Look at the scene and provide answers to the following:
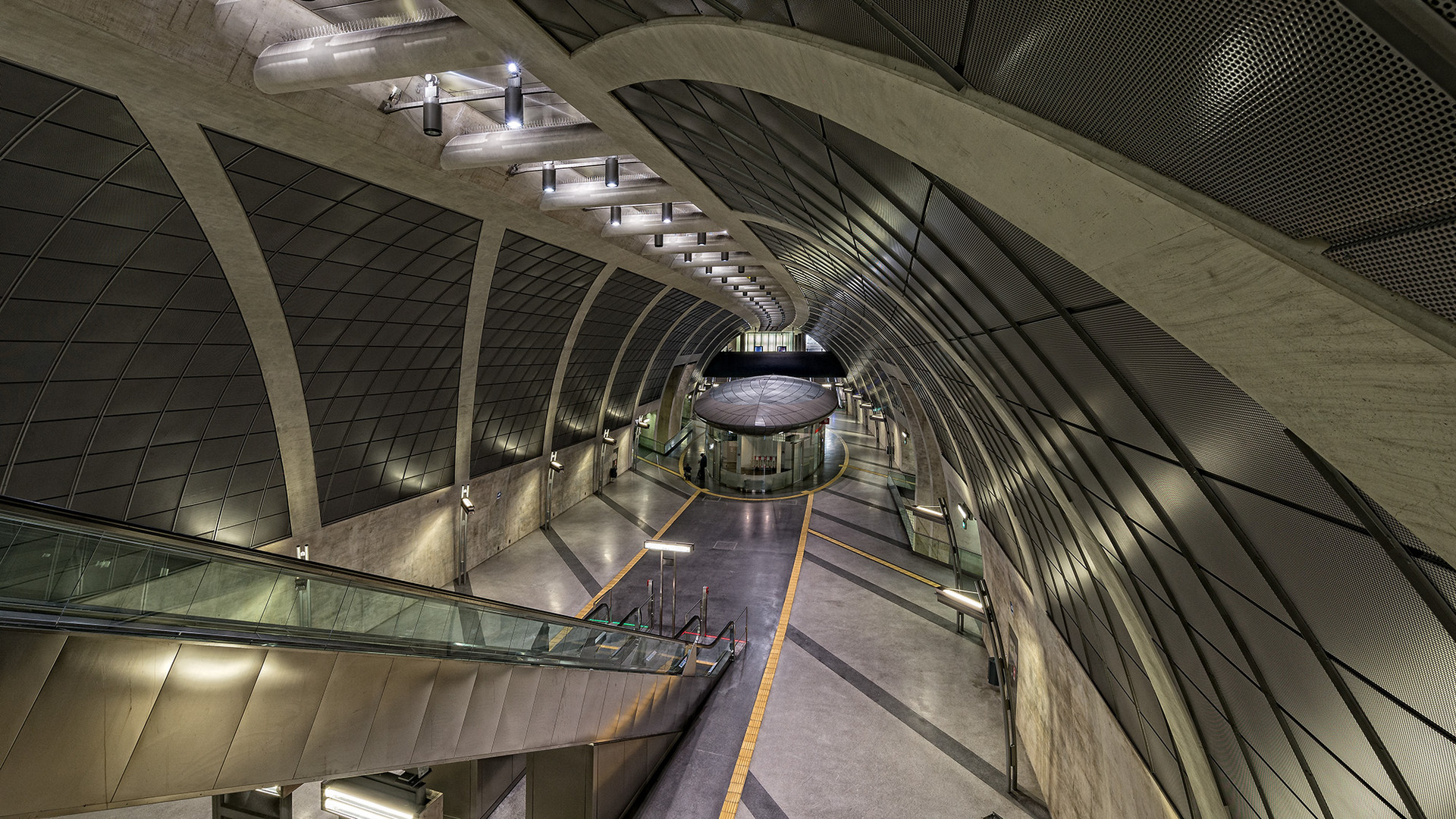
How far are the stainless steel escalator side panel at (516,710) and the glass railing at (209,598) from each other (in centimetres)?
21

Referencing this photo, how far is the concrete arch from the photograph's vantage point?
1421 mm

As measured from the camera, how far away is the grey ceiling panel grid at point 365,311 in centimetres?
1007

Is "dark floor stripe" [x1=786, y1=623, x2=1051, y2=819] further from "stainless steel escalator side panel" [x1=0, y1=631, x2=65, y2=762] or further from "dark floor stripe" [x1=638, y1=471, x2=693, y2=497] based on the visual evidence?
"dark floor stripe" [x1=638, y1=471, x2=693, y2=497]

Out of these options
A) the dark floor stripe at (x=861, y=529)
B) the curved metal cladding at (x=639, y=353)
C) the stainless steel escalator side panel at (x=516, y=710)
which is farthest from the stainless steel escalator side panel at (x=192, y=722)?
the curved metal cladding at (x=639, y=353)

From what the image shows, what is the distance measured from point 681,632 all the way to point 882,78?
534 inches

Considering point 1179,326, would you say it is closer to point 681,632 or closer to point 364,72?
point 364,72

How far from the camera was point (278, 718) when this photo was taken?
15.8 feet

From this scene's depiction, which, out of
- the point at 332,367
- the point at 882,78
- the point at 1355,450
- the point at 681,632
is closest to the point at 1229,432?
the point at 1355,450

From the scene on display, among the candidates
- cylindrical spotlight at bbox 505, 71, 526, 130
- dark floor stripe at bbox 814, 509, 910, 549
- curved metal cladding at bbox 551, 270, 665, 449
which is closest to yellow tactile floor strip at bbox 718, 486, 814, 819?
dark floor stripe at bbox 814, 509, 910, 549

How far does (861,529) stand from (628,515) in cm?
915

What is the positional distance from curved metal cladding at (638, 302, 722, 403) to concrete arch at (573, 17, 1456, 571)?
29.7 m

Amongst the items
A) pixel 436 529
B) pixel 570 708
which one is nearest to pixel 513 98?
pixel 570 708

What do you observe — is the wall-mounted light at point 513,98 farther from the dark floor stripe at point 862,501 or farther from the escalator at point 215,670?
the dark floor stripe at point 862,501

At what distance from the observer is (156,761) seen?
409cm
